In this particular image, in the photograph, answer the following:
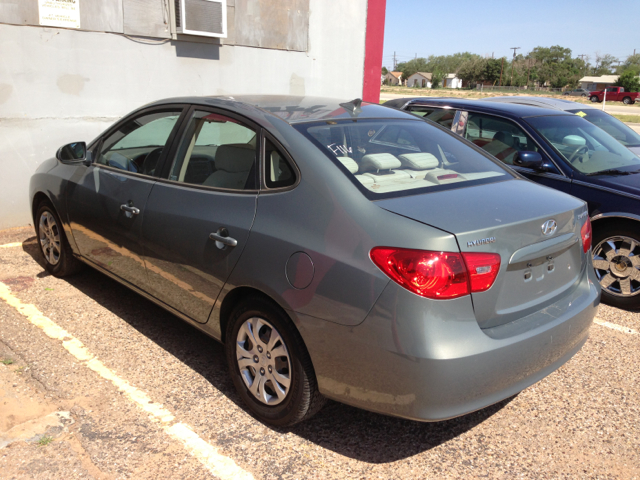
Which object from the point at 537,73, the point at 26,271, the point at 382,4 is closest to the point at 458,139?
the point at 26,271

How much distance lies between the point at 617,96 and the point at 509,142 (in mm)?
61541

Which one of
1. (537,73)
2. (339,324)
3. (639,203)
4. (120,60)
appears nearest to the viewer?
(339,324)

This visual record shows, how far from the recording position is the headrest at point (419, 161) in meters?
3.21

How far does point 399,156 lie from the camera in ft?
10.6

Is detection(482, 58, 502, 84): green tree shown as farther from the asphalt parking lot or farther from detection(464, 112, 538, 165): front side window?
the asphalt parking lot

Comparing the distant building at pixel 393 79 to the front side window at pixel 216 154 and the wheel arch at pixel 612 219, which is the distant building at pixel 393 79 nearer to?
the wheel arch at pixel 612 219

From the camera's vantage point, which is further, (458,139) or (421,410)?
(458,139)

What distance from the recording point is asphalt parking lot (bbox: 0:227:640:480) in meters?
2.73

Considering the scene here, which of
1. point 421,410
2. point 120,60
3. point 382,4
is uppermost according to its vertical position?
point 382,4

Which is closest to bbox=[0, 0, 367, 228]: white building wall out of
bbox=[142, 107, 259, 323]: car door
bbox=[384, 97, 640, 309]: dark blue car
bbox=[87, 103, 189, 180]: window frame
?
bbox=[87, 103, 189, 180]: window frame

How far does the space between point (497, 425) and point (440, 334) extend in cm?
114

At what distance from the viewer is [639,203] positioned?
467cm

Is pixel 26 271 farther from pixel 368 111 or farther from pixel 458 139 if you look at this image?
pixel 458 139

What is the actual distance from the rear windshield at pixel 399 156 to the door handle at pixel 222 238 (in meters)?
0.67
